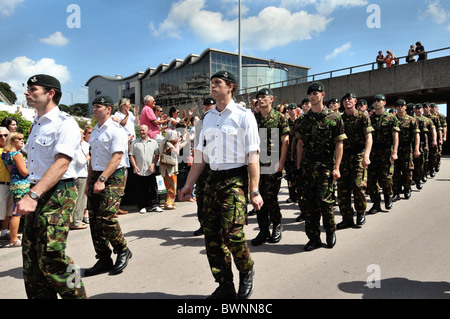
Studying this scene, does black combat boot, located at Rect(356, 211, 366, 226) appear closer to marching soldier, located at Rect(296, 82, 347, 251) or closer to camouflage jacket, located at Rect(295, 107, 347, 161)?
marching soldier, located at Rect(296, 82, 347, 251)

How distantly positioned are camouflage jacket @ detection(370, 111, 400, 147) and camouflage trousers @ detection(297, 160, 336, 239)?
8.96 ft

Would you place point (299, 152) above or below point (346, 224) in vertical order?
above

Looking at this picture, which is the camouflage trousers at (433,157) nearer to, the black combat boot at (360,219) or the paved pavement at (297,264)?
the paved pavement at (297,264)

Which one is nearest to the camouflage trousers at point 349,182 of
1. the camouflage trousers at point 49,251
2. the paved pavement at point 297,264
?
the paved pavement at point 297,264

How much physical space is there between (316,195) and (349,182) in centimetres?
141

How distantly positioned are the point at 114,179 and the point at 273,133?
7.98 feet

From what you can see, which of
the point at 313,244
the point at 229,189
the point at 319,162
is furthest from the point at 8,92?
the point at 229,189

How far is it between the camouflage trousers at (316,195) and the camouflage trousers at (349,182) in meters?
1.12

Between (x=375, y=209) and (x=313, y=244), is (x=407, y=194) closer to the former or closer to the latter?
(x=375, y=209)

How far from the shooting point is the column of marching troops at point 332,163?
4.46 m

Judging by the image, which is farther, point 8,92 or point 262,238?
point 8,92

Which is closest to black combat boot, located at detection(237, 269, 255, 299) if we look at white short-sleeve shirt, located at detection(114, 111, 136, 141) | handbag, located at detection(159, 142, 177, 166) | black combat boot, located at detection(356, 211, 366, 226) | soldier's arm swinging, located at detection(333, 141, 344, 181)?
soldier's arm swinging, located at detection(333, 141, 344, 181)

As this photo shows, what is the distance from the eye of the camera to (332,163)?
14.8 feet

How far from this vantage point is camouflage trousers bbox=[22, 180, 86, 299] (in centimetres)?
248
